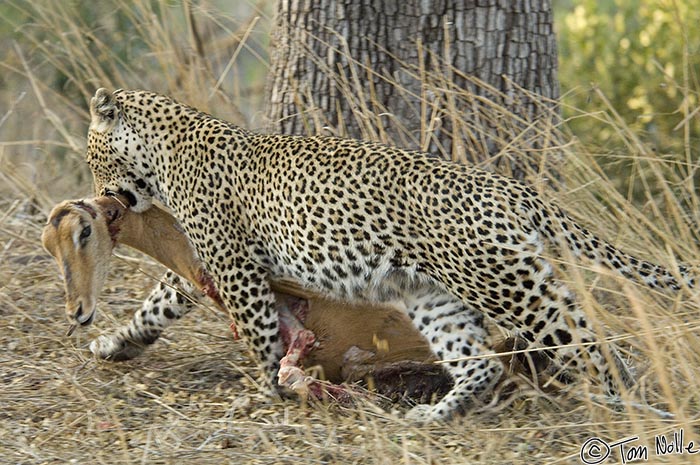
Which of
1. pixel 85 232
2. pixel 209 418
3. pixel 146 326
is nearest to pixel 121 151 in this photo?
pixel 85 232

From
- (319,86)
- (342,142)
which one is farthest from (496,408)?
(319,86)

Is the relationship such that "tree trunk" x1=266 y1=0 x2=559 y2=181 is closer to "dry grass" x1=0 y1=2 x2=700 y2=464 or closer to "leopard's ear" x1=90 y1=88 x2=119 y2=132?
"dry grass" x1=0 y1=2 x2=700 y2=464

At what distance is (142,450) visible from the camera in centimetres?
443

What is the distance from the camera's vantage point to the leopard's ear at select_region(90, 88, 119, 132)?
17.4 feet

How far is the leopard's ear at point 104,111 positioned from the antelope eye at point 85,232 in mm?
605

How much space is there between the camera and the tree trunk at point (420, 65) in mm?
6035

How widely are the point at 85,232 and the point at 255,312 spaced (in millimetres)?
864

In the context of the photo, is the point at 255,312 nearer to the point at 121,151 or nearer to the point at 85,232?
the point at 85,232

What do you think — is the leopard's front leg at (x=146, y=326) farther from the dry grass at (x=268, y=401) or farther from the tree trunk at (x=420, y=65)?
the tree trunk at (x=420, y=65)

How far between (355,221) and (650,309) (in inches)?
50.2

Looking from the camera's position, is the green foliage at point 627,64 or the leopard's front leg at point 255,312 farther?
the green foliage at point 627,64

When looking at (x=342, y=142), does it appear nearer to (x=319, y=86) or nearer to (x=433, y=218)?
(x=433, y=218)

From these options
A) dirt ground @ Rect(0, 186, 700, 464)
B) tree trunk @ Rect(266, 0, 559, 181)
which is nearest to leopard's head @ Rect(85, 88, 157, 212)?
dirt ground @ Rect(0, 186, 700, 464)

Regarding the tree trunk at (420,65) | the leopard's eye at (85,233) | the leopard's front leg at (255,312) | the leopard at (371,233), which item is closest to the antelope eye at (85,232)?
the leopard's eye at (85,233)
